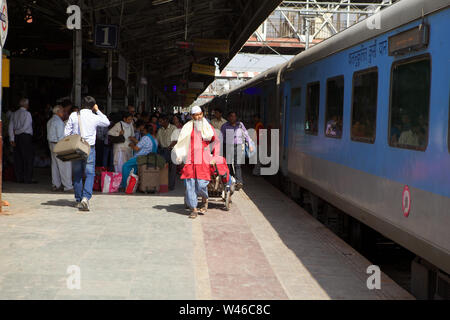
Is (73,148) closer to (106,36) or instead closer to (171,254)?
(171,254)

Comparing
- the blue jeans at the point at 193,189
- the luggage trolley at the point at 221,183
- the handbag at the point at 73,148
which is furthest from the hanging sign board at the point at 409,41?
the handbag at the point at 73,148

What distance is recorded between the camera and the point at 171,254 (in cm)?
682

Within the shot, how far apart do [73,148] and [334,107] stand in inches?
149

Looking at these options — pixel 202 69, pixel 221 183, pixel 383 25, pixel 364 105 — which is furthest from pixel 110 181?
pixel 202 69

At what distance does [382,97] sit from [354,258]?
180 centimetres

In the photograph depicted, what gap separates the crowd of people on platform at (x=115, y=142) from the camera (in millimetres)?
9523

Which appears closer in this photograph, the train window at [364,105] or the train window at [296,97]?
the train window at [364,105]

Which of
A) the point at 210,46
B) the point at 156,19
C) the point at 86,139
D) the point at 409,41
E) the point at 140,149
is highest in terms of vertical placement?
the point at 156,19

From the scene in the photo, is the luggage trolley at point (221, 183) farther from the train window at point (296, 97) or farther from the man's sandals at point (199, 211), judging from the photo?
the train window at point (296, 97)

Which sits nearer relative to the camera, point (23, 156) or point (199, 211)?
point (199, 211)

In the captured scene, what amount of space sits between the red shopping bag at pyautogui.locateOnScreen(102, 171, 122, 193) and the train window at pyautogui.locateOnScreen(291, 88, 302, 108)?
11.8 ft

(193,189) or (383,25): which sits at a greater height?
(383,25)

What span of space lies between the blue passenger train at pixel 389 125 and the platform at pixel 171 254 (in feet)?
2.05

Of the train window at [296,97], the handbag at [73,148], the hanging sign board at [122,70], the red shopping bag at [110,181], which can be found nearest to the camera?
the handbag at [73,148]
